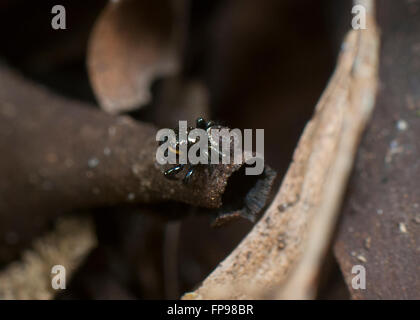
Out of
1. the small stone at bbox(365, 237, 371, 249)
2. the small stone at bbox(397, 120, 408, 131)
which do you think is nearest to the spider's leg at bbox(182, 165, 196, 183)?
the small stone at bbox(365, 237, 371, 249)

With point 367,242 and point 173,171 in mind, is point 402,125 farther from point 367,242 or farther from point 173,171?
point 173,171

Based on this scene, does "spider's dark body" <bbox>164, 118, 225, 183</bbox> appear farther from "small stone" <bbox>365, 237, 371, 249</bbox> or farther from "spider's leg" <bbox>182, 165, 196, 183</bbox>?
"small stone" <bbox>365, 237, 371, 249</bbox>

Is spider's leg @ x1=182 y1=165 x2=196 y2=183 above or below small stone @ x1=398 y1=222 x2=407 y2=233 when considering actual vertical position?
above

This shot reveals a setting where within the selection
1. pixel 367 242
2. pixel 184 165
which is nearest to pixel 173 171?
pixel 184 165

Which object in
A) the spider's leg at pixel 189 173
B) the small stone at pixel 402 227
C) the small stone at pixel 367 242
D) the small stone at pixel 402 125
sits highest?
the small stone at pixel 402 125

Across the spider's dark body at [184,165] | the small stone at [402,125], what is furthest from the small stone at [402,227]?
the spider's dark body at [184,165]

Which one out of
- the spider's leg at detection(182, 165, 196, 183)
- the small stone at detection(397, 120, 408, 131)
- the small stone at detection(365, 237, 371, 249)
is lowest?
the small stone at detection(365, 237, 371, 249)

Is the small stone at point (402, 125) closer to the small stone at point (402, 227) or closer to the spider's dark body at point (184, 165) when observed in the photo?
the small stone at point (402, 227)

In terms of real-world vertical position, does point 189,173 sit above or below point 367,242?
above

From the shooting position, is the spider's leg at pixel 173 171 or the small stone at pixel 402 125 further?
the small stone at pixel 402 125

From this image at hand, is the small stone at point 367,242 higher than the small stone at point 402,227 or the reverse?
the reverse

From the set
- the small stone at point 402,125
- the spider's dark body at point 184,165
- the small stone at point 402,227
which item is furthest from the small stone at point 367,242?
the spider's dark body at point 184,165
